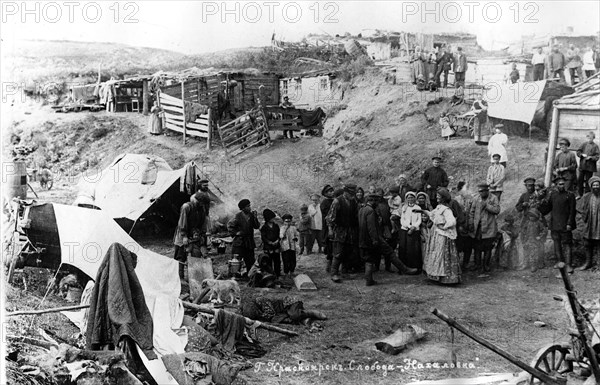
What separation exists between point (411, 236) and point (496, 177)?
1048 millimetres

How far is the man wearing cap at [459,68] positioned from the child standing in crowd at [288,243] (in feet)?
7.16

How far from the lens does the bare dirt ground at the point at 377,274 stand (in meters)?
7.34

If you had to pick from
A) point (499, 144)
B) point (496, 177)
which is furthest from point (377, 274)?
point (499, 144)

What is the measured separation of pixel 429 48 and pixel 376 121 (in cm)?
92

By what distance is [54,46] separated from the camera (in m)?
7.51

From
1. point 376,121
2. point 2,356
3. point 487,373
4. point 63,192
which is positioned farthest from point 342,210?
point 2,356

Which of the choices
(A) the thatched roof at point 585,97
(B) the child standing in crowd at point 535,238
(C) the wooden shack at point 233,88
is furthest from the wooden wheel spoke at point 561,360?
(C) the wooden shack at point 233,88

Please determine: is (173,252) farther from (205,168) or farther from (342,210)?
(342,210)

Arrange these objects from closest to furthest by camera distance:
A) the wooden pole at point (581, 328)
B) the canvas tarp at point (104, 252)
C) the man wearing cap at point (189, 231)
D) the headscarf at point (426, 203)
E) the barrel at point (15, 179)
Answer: the wooden pole at point (581, 328) < the canvas tarp at point (104, 252) < the barrel at point (15, 179) < the man wearing cap at point (189, 231) < the headscarf at point (426, 203)

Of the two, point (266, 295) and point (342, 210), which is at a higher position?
point (342, 210)

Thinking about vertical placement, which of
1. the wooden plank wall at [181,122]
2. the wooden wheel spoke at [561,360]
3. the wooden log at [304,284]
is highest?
the wooden plank wall at [181,122]

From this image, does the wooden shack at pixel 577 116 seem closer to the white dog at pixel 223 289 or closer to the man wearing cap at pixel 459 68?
the man wearing cap at pixel 459 68

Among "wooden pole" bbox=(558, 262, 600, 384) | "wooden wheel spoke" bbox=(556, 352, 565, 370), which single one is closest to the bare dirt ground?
"wooden wheel spoke" bbox=(556, 352, 565, 370)

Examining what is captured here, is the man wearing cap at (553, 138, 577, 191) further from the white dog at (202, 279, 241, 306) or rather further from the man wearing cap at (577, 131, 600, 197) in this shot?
the white dog at (202, 279, 241, 306)
